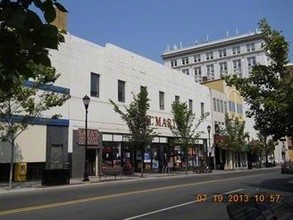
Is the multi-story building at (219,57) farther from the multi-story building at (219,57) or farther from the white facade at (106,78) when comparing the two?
the white facade at (106,78)

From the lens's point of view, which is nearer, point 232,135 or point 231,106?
point 232,135

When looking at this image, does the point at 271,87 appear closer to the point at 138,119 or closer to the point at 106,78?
the point at 138,119

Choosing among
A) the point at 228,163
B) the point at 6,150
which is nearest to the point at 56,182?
the point at 6,150

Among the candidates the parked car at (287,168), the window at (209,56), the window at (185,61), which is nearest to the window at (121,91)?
the parked car at (287,168)

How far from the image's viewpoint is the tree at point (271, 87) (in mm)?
17984

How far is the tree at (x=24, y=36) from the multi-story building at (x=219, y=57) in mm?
129797

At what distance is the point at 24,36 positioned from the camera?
3037 millimetres

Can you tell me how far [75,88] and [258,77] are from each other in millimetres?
20394

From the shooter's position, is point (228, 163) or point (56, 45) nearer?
point (56, 45)

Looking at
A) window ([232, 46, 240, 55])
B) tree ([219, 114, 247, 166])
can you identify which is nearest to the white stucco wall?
tree ([219, 114, 247, 166])

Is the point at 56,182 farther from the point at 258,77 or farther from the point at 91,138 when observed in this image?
the point at 258,77

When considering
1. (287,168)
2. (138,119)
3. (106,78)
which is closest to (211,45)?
(287,168)

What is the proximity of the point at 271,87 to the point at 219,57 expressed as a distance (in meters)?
128

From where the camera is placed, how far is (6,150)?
3016 centimetres
